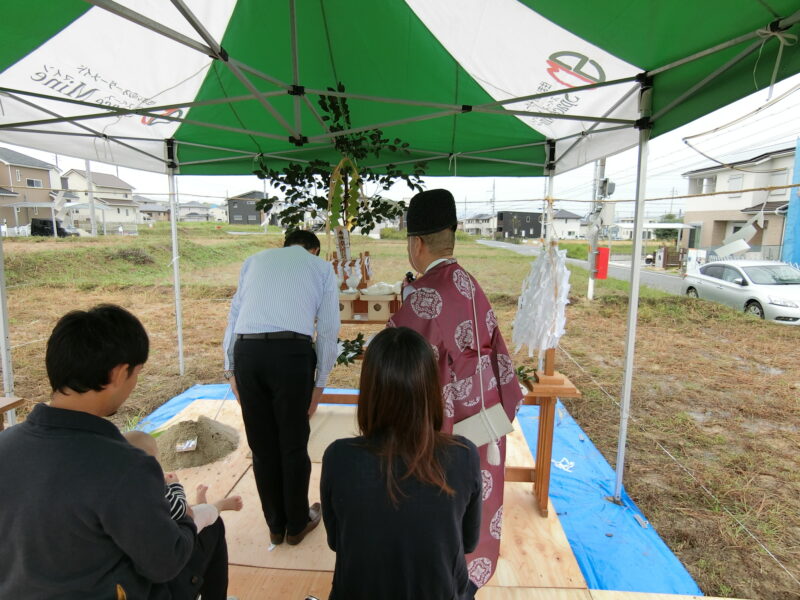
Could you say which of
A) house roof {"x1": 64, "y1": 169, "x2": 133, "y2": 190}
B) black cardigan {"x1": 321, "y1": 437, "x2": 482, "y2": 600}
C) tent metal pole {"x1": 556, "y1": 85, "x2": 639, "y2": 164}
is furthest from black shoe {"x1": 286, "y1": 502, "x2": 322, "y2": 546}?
house roof {"x1": 64, "y1": 169, "x2": 133, "y2": 190}

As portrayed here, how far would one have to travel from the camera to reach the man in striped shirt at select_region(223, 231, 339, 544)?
1778mm

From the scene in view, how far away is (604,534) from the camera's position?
2.24 meters

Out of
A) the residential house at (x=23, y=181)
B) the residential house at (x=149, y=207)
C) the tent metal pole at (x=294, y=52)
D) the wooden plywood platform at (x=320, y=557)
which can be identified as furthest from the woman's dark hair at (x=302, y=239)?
the residential house at (x=23, y=181)

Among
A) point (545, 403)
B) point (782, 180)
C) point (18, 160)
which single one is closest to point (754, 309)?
point (782, 180)

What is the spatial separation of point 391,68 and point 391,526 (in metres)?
2.89

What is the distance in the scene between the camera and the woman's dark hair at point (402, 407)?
837 millimetres

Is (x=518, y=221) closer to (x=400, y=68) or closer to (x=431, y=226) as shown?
(x=400, y=68)

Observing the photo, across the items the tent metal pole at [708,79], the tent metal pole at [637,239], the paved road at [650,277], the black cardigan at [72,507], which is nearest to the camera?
the black cardigan at [72,507]

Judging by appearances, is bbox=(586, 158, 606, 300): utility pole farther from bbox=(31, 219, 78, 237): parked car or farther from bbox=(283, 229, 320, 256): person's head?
bbox=(31, 219, 78, 237): parked car

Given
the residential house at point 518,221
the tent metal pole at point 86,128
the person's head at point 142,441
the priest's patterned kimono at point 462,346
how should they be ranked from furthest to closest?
the residential house at point 518,221, the tent metal pole at point 86,128, the priest's patterned kimono at point 462,346, the person's head at point 142,441

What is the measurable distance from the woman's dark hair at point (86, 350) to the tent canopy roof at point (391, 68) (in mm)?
1152

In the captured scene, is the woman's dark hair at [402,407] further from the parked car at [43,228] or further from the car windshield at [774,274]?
the parked car at [43,228]

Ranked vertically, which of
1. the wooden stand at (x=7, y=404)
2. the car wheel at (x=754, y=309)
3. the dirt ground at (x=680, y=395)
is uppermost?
the wooden stand at (x=7, y=404)

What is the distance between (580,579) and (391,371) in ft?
5.69
